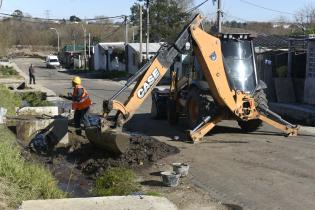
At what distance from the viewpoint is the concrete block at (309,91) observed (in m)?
21.1

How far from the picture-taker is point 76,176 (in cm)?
1131

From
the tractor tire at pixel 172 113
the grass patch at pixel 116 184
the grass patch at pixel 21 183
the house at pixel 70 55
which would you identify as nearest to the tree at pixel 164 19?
the house at pixel 70 55

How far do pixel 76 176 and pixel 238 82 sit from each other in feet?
17.3

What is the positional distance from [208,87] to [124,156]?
3.81 metres

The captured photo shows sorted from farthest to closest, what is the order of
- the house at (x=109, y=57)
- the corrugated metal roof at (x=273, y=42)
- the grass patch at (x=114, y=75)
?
the house at (x=109, y=57) < the grass patch at (x=114, y=75) < the corrugated metal roof at (x=273, y=42)

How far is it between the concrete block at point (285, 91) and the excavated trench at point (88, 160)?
34.6 ft

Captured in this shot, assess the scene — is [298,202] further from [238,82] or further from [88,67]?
[88,67]

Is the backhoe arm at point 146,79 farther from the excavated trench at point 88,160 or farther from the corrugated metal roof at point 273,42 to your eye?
the corrugated metal roof at point 273,42

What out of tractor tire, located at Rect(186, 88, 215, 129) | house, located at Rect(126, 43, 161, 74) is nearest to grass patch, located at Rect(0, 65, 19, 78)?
house, located at Rect(126, 43, 161, 74)

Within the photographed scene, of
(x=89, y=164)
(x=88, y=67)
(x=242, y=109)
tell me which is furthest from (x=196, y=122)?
(x=88, y=67)

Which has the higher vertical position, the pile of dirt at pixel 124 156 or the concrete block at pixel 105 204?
the concrete block at pixel 105 204

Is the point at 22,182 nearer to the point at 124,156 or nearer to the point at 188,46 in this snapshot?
the point at 124,156

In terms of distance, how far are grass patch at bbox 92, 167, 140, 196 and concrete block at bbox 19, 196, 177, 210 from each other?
1.37 meters

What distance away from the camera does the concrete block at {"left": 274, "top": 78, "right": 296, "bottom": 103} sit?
2272 cm
